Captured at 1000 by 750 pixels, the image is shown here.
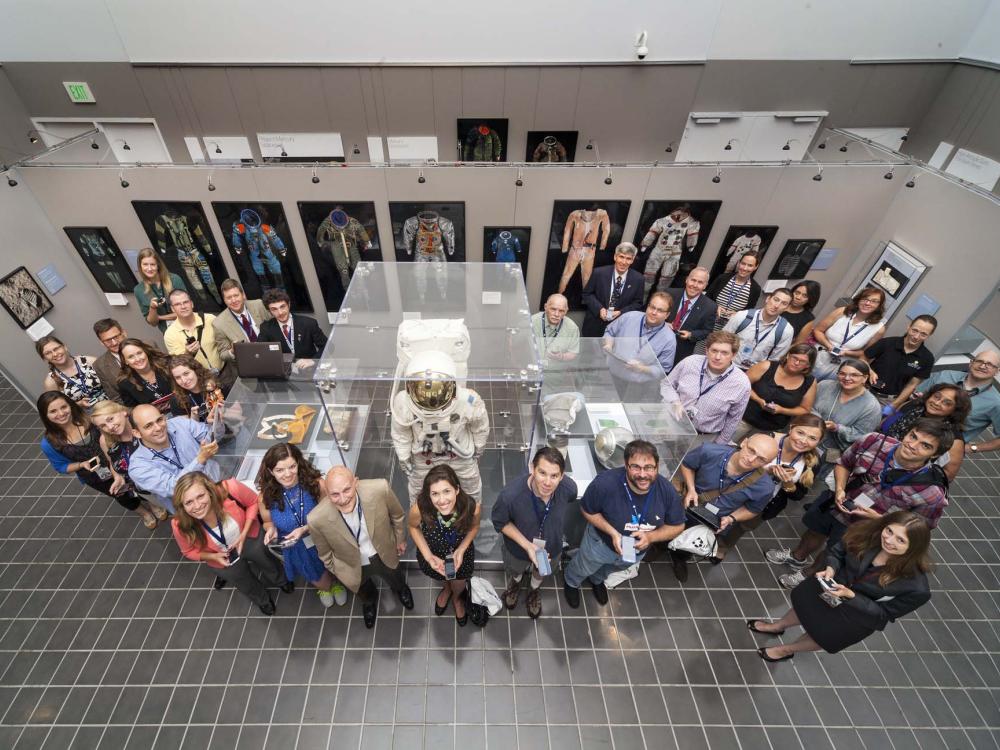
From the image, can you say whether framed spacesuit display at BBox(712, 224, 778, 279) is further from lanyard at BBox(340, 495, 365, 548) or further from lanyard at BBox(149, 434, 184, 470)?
lanyard at BBox(149, 434, 184, 470)

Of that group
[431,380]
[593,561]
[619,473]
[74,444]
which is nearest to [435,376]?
[431,380]

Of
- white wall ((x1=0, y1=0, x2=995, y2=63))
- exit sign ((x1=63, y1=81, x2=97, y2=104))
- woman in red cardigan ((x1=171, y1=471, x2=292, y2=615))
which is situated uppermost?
white wall ((x1=0, y1=0, x2=995, y2=63))

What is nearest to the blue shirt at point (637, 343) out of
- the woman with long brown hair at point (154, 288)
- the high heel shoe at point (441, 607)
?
the high heel shoe at point (441, 607)

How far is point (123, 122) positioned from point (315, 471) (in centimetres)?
700

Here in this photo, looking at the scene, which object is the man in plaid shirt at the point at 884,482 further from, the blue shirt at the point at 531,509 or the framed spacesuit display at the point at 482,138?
the framed spacesuit display at the point at 482,138

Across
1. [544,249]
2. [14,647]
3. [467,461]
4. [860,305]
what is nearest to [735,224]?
[860,305]

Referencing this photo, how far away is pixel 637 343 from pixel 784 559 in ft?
8.15

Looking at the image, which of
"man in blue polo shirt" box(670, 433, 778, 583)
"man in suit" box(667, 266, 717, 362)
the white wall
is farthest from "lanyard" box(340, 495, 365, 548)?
the white wall

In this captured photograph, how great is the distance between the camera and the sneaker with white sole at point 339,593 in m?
3.82

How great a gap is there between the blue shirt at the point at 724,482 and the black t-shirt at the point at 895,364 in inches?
93.9

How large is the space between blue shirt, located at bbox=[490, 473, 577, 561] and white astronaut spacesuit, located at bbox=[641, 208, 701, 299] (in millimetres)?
3286

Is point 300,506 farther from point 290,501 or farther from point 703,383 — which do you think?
point 703,383

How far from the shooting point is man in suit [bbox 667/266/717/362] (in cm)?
477

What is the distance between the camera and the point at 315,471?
127 inches
